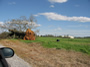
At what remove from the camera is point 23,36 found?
33.2m

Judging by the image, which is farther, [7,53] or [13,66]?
[13,66]

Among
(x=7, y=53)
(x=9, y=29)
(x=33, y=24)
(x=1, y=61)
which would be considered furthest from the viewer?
(x=33, y=24)

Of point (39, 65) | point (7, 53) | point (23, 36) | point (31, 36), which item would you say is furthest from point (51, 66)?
point (23, 36)

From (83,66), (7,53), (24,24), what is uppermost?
(24,24)

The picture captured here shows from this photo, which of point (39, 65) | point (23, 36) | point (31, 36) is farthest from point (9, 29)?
point (39, 65)

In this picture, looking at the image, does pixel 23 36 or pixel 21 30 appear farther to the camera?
pixel 21 30

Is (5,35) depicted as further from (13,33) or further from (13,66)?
(13,66)

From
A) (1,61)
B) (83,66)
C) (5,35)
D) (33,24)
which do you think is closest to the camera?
(1,61)

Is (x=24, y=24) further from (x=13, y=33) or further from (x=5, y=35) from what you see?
(x=5, y=35)

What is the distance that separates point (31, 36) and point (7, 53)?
94.4 feet

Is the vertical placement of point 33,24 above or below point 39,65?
above

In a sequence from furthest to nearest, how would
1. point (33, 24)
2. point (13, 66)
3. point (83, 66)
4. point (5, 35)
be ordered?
point (33, 24), point (5, 35), point (83, 66), point (13, 66)

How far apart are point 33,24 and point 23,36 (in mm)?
6170

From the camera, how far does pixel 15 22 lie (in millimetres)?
35406
